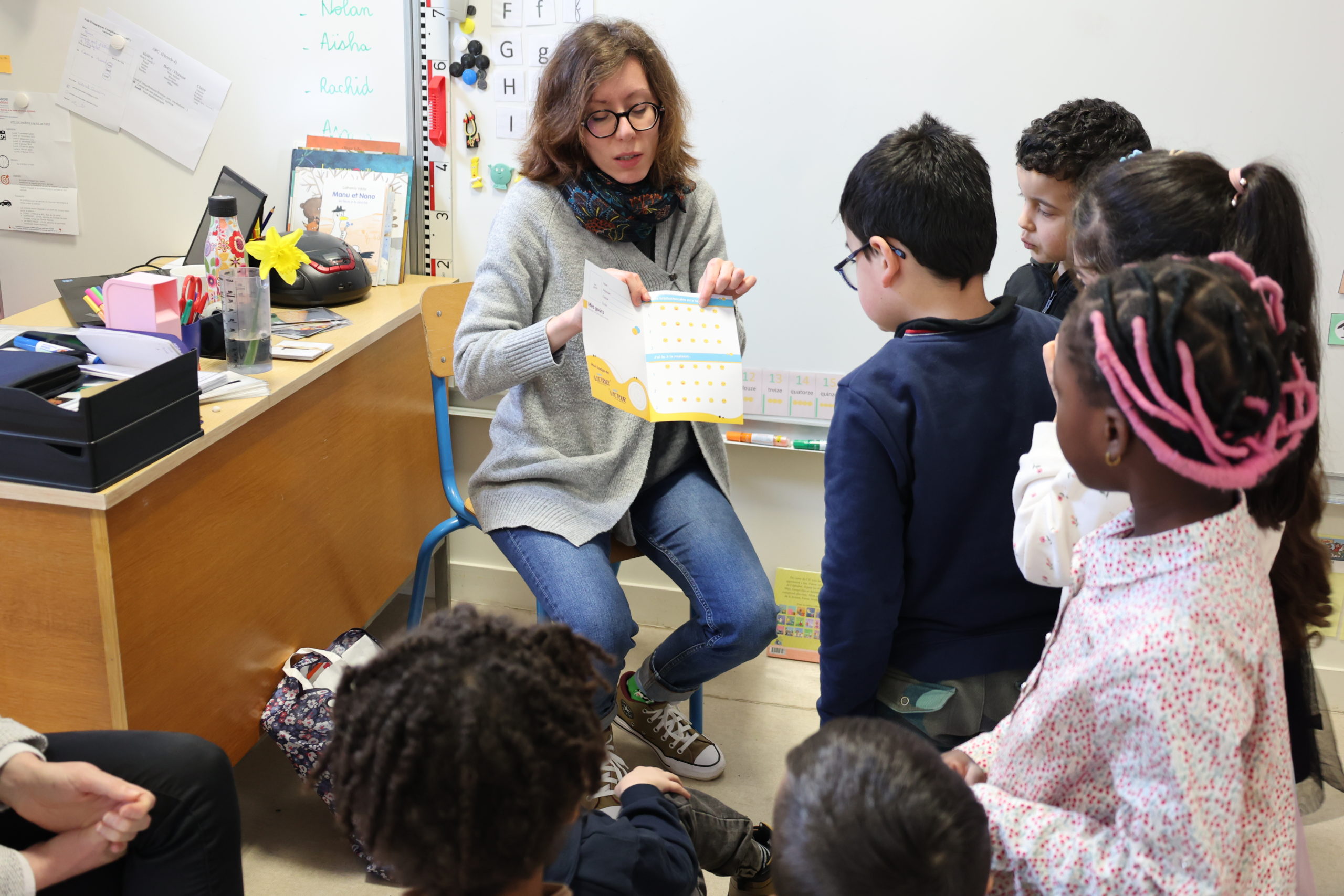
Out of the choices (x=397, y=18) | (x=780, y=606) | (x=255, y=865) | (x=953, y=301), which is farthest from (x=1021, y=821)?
(x=397, y=18)

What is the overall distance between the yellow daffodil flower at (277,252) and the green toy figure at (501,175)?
1.76 feet

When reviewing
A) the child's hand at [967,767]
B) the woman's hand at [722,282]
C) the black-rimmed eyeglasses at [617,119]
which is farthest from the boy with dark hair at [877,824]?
the black-rimmed eyeglasses at [617,119]

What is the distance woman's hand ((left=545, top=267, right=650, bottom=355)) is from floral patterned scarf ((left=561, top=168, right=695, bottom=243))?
0.17 m

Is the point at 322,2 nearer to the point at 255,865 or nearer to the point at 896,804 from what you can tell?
the point at 255,865

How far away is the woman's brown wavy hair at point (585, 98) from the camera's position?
1.71 meters

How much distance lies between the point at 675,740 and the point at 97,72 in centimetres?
201

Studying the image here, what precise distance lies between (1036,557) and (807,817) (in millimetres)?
458

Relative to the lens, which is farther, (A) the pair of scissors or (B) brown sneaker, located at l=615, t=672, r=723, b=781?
(B) brown sneaker, located at l=615, t=672, r=723, b=781

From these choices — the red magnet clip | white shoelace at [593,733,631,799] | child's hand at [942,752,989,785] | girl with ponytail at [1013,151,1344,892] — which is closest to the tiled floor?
white shoelace at [593,733,631,799]

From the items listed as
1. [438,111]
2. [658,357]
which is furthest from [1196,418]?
[438,111]

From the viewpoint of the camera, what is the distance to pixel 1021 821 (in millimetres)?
874

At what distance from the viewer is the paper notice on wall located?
242cm

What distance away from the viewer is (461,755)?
73cm

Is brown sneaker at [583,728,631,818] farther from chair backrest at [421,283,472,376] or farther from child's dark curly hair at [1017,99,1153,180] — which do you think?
child's dark curly hair at [1017,99,1153,180]
